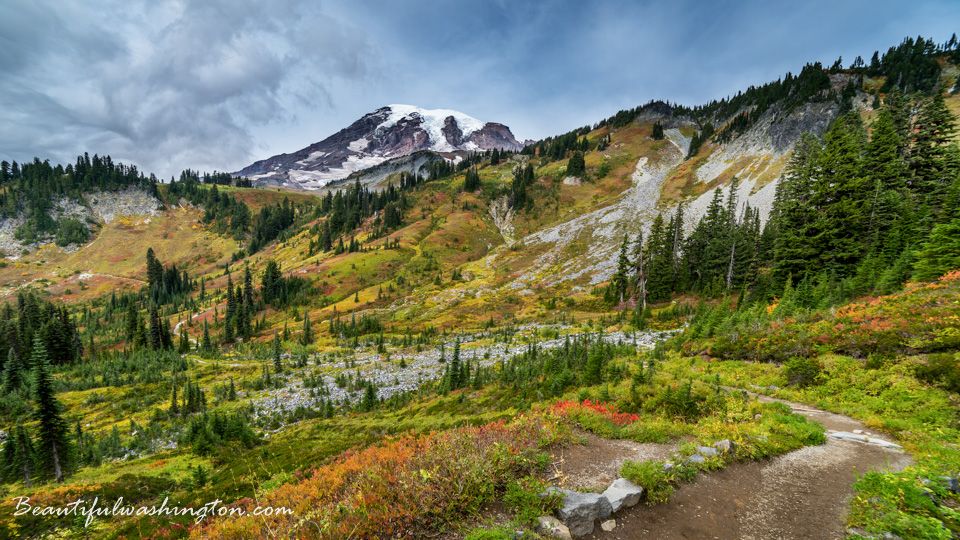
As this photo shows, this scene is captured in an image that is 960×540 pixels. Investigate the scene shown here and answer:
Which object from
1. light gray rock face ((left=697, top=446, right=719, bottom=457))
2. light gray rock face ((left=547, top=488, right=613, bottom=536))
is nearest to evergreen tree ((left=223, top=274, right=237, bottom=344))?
light gray rock face ((left=547, top=488, right=613, bottom=536))

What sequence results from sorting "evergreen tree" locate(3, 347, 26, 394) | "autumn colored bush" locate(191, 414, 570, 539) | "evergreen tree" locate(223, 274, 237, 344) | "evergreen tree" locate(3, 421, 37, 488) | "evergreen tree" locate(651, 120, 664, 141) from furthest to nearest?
"evergreen tree" locate(651, 120, 664, 141)
"evergreen tree" locate(223, 274, 237, 344)
"evergreen tree" locate(3, 347, 26, 394)
"evergreen tree" locate(3, 421, 37, 488)
"autumn colored bush" locate(191, 414, 570, 539)

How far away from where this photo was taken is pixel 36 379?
18.3 meters

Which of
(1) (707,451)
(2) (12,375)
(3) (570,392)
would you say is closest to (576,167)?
(3) (570,392)

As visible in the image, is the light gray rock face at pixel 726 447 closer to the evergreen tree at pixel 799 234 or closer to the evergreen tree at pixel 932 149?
the evergreen tree at pixel 799 234

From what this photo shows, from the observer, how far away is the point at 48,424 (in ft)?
62.8

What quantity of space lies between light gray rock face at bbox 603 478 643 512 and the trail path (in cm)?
17

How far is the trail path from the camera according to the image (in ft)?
20.6

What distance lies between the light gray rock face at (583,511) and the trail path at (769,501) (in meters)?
0.26

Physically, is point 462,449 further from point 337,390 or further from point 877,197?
point 877,197

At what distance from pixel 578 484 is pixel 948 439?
10.3 m

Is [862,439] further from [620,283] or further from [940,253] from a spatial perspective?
[620,283]

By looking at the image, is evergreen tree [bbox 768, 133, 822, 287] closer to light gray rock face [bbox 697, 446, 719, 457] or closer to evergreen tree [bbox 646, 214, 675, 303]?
evergreen tree [bbox 646, 214, 675, 303]

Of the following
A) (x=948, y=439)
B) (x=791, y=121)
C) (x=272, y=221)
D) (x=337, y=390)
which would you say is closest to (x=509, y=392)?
(x=948, y=439)

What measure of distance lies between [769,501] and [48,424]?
110 feet
